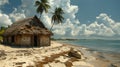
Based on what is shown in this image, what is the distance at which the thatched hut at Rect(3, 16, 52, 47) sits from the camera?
90.0ft

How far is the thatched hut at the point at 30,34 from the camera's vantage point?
90.0ft

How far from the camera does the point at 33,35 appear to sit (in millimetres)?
28516

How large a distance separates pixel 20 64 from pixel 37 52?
20.7 ft

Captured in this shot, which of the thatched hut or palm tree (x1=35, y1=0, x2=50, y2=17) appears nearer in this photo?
the thatched hut

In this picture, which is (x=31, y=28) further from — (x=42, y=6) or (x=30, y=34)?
(x=42, y=6)

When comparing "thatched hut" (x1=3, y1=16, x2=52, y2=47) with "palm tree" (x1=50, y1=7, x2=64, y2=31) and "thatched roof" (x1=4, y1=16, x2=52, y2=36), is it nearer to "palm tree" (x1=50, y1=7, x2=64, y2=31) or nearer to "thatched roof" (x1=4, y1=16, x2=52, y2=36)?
"thatched roof" (x1=4, y1=16, x2=52, y2=36)

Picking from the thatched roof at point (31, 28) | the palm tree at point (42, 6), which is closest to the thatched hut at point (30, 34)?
the thatched roof at point (31, 28)

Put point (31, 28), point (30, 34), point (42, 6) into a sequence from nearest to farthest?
point (30, 34), point (31, 28), point (42, 6)

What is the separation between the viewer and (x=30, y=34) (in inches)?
1090

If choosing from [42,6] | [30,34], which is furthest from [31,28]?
[42,6]

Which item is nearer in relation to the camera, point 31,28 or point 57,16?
point 31,28

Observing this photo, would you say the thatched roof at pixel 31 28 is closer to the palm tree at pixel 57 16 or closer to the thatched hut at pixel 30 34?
the thatched hut at pixel 30 34

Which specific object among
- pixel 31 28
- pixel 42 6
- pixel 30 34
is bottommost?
pixel 30 34

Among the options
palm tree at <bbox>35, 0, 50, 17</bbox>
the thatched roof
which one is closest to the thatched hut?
the thatched roof
